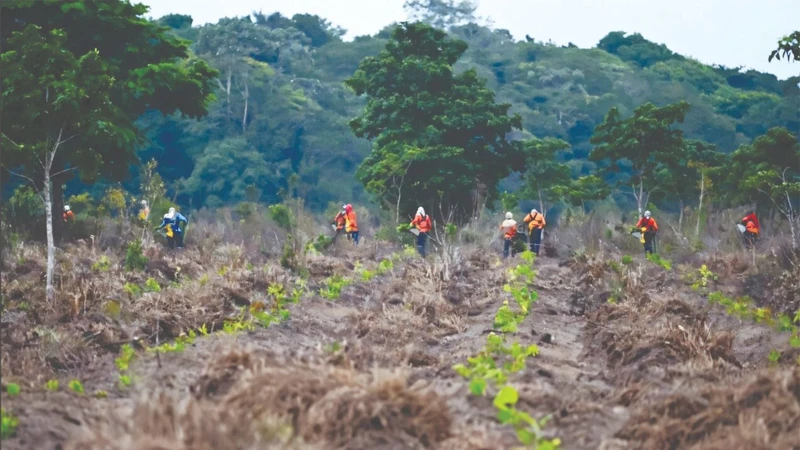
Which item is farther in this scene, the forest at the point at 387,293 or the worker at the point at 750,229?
the worker at the point at 750,229

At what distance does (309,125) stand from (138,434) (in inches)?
2203

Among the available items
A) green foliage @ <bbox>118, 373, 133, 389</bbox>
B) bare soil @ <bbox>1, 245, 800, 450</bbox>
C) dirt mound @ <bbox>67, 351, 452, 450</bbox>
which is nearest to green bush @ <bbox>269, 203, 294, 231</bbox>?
bare soil @ <bbox>1, 245, 800, 450</bbox>

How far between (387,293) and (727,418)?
29.6 feet

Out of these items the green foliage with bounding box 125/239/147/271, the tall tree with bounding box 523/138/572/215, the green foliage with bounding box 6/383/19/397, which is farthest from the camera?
the tall tree with bounding box 523/138/572/215

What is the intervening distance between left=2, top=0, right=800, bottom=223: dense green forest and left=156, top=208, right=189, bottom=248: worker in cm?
1751

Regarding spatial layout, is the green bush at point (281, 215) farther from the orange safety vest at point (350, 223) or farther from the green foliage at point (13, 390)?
the green foliage at point (13, 390)

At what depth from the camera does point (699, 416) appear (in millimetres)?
Answer: 6555

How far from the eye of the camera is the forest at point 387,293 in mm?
6137

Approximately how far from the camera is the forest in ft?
20.1

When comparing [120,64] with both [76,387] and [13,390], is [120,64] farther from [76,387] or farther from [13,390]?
[13,390]

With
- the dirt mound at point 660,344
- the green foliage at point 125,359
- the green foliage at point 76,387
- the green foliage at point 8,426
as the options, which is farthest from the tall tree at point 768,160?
the green foliage at point 8,426

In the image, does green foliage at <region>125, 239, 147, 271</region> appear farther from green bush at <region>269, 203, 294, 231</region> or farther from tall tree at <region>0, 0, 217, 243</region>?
green bush at <region>269, 203, 294, 231</region>

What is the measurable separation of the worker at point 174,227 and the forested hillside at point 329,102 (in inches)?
694

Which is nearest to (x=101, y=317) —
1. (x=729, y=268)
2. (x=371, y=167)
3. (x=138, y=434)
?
(x=138, y=434)
